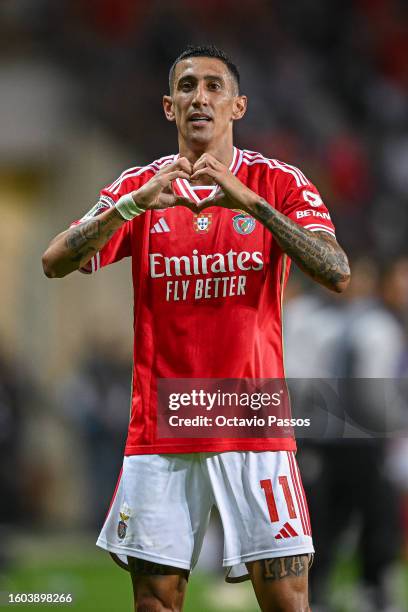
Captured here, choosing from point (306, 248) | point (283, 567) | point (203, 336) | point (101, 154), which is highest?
point (101, 154)

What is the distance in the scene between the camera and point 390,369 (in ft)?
21.2

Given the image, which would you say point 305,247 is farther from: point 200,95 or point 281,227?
point 200,95

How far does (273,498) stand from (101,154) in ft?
30.2

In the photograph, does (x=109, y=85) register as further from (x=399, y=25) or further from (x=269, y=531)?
(x=269, y=531)

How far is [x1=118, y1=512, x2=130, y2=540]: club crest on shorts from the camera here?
361 centimetres

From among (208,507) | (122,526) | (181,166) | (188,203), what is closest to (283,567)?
(208,507)

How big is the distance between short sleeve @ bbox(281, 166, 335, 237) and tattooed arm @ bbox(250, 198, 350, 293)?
9 centimetres

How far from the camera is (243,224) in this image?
144 inches

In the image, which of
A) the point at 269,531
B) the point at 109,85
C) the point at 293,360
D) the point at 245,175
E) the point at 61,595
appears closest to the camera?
the point at 269,531

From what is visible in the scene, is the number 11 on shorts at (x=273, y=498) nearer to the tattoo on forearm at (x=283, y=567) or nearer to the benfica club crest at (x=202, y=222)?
the tattoo on forearm at (x=283, y=567)

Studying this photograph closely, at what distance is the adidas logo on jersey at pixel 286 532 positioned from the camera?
137 inches

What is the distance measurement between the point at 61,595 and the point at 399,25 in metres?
11.0

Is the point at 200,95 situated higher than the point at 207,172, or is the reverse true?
the point at 200,95

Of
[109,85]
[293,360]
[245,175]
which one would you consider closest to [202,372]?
[245,175]
